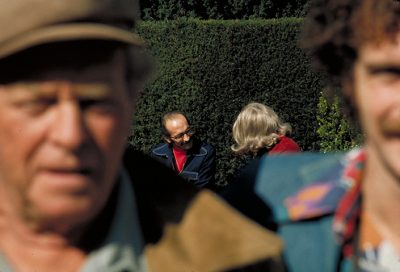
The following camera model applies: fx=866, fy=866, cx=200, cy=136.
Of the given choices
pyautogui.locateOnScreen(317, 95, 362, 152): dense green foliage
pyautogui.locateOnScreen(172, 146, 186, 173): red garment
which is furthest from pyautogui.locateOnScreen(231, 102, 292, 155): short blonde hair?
pyautogui.locateOnScreen(317, 95, 362, 152): dense green foliage

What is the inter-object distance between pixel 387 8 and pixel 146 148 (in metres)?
9.11

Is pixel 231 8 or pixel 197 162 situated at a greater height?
pixel 197 162

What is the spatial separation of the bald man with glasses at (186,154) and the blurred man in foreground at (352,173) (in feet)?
16.0

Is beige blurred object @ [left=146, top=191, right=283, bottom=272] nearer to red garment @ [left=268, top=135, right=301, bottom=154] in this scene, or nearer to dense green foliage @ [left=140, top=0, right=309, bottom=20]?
red garment @ [left=268, top=135, right=301, bottom=154]

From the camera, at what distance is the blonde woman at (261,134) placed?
19.7ft

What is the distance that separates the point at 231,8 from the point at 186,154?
34.7ft

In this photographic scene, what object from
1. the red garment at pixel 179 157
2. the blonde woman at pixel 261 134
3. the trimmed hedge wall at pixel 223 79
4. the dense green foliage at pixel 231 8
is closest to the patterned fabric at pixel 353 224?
the blonde woman at pixel 261 134

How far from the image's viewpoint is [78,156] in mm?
1680

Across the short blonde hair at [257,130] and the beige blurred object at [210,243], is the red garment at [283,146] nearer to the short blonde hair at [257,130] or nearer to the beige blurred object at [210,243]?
the short blonde hair at [257,130]

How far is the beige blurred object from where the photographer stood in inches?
76.7

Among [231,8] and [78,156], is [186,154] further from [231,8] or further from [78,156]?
[231,8]

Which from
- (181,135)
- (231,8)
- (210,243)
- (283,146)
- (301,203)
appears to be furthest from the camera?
(231,8)

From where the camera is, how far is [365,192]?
2.06 meters

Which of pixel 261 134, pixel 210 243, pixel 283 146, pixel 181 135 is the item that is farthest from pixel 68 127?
pixel 181 135
